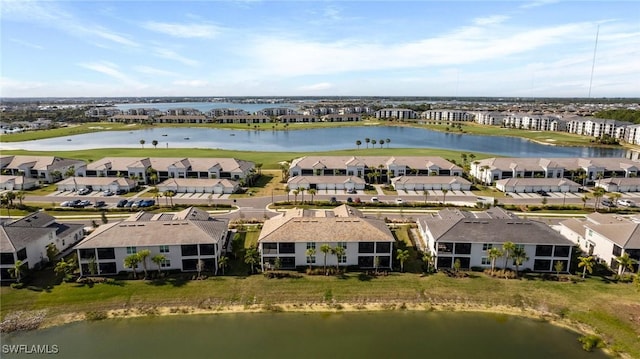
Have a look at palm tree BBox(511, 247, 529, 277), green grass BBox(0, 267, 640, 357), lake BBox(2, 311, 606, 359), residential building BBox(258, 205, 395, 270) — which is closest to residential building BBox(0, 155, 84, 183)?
green grass BBox(0, 267, 640, 357)

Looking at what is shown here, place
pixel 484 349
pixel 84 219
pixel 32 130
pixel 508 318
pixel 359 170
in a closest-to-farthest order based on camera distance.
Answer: pixel 484 349, pixel 508 318, pixel 84 219, pixel 359 170, pixel 32 130

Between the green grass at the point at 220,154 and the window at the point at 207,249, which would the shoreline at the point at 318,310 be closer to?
the window at the point at 207,249

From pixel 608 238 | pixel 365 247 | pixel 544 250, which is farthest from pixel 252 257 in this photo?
pixel 608 238

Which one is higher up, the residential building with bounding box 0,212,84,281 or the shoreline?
the residential building with bounding box 0,212,84,281

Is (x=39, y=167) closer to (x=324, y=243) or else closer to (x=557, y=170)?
(x=324, y=243)

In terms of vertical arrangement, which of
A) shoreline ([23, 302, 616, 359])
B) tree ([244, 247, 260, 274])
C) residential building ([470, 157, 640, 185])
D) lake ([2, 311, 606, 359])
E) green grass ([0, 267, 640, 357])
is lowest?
lake ([2, 311, 606, 359])

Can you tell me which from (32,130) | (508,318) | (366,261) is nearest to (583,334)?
(508,318)

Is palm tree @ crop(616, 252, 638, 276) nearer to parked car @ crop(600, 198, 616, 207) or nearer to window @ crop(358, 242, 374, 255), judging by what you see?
window @ crop(358, 242, 374, 255)

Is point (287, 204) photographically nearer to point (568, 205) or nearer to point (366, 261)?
point (366, 261)
